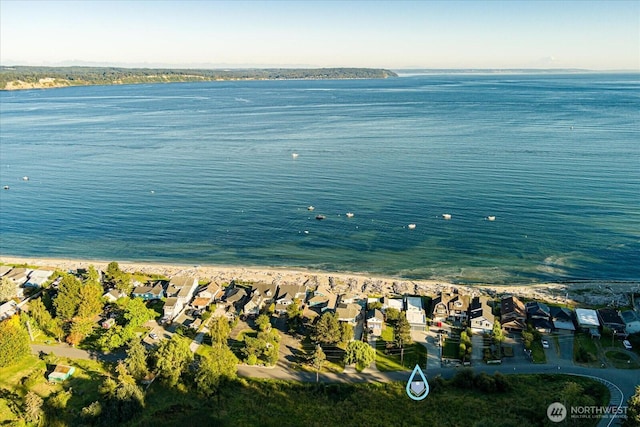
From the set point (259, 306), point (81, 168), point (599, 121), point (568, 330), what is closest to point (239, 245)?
point (259, 306)

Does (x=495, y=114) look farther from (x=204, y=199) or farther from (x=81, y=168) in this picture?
(x=81, y=168)

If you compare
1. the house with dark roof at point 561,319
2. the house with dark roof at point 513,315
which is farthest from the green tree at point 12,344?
the house with dark roof at point 561,319

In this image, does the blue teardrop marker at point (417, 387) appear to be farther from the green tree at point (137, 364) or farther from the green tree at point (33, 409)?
the green tree at point (33, 409)

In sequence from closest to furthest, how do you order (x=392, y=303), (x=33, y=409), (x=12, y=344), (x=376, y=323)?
(x=33, y=409) → (x=12, y=344) → (x=376, y=323) → (x=392, y=303)

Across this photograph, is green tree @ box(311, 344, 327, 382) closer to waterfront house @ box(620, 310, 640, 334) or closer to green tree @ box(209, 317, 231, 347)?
green tree @ box(209, 317, 231, 347)

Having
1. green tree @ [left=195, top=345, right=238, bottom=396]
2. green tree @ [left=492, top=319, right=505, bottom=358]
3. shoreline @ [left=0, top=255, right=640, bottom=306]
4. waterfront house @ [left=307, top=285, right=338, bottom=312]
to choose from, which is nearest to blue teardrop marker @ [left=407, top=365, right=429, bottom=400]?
green tree @ [left=492, top=319, right=505, bottom=358]

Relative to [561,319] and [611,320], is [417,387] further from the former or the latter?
[611,320]

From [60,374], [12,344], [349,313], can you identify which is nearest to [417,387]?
[349,313]
